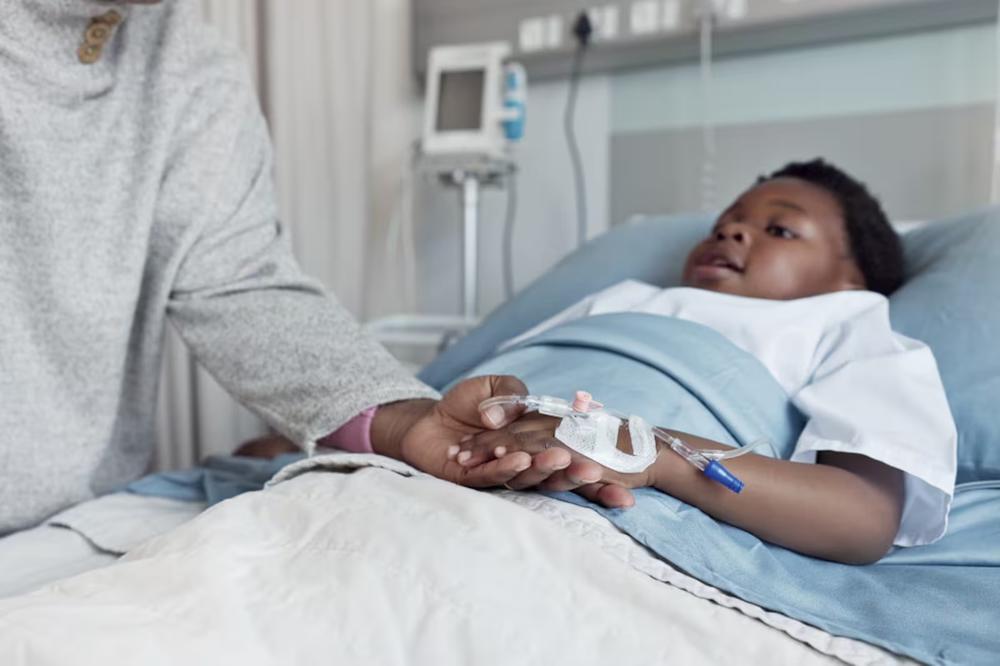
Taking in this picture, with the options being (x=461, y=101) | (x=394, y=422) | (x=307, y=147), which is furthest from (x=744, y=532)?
(x=307, y=147)

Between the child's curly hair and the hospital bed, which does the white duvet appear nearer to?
the hospital bed

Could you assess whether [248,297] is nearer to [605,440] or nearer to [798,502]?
[605,440]

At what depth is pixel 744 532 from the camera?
800mm

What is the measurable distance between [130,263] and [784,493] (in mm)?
787

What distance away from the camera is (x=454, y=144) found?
2.15m

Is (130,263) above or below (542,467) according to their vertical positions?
above

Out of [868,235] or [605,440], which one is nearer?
[605,440]

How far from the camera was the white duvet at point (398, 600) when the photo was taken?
507 millimetres

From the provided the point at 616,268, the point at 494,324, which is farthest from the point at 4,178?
the point at 616,268

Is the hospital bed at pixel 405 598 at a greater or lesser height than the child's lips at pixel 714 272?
lesser

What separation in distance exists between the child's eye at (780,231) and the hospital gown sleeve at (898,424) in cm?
33

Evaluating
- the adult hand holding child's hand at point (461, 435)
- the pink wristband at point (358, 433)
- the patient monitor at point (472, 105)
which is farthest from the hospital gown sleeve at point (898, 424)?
the patient monitor at point (472, 105)

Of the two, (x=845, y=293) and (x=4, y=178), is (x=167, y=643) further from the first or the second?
(x=845, y=293)

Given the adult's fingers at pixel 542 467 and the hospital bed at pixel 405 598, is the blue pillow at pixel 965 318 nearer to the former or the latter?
the hospital bed at pixel 405 598
